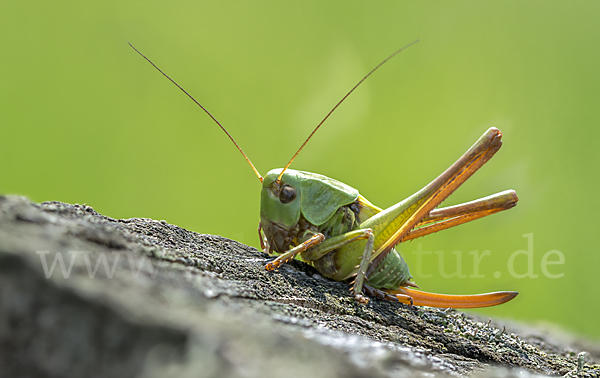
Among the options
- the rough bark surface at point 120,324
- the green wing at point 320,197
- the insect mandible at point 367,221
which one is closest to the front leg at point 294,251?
the insect mandible at point 367,221

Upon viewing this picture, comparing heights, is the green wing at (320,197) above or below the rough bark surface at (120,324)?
above

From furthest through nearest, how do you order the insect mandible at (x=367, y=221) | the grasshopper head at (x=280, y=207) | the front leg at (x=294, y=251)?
the grasshopper head at (x=280, y=207)
the insect mandible at (x=367, y=221)
the front leg at (x=294, y=251)

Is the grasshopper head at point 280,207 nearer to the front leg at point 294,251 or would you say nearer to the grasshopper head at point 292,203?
the grasshopper head at point 292,203

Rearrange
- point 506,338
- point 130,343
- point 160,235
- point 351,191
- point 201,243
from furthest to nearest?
point 351,191 → point 506,338 → point 201,243 → point 160,235 → point 130,343

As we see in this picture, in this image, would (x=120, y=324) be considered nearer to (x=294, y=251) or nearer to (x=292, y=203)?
(x=294, y=251)

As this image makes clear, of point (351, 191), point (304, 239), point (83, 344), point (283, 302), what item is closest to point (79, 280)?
point (83, 344)

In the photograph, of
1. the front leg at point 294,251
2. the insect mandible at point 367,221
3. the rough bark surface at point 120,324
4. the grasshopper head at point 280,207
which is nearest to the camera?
the rough bark surface at point 120,324

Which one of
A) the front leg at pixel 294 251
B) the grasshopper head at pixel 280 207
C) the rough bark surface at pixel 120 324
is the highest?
the grasshopper head at pixel 280 207

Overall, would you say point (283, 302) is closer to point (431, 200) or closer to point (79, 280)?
point (79, 280)

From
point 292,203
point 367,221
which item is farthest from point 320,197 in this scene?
point 367,221
